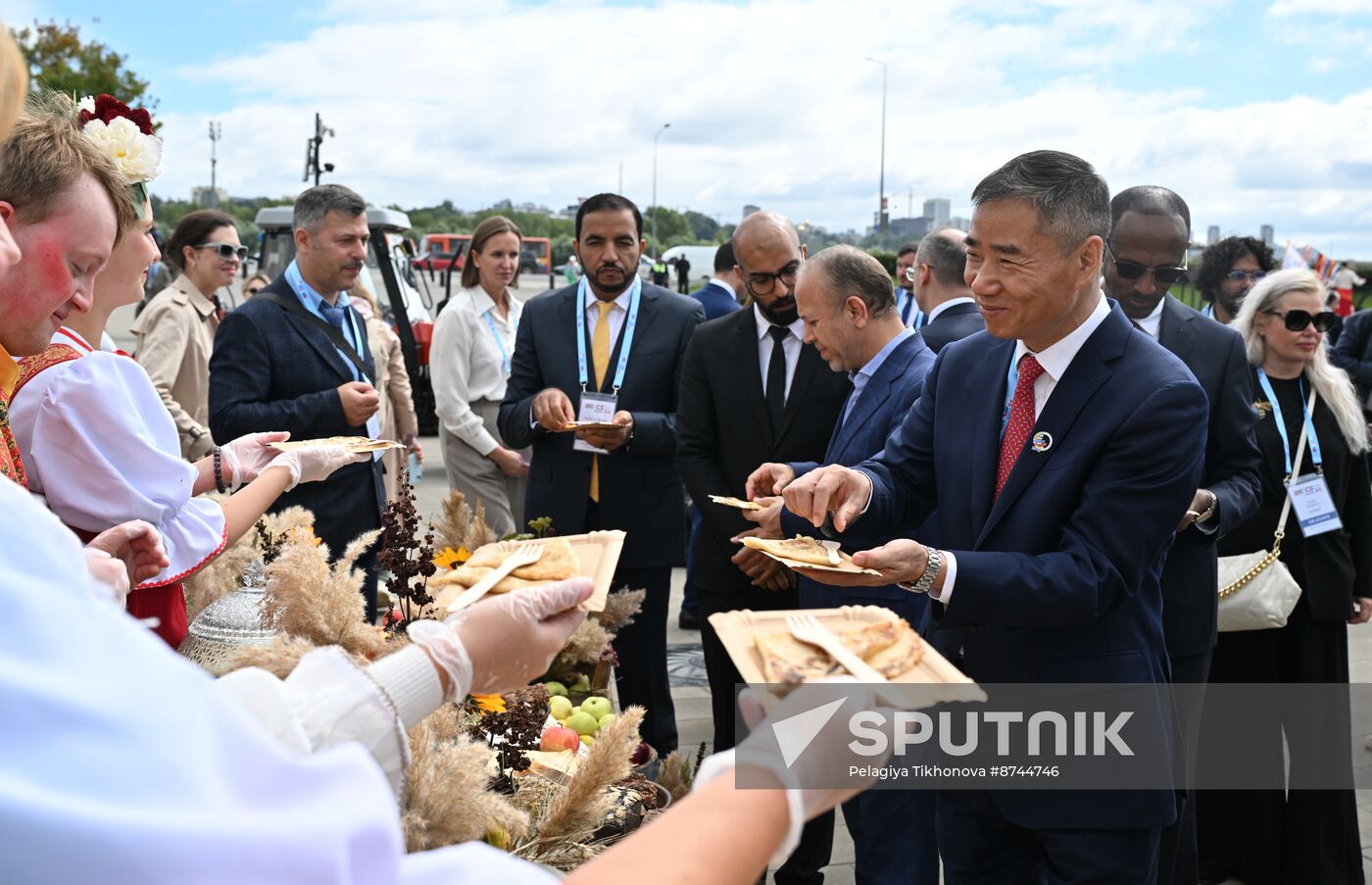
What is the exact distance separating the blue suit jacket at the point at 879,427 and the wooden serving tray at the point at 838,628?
1.71 metres

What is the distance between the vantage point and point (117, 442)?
2340mm

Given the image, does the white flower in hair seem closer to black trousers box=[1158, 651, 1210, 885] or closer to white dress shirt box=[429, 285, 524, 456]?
black trousers box=[1158, 651, 1210, 885]

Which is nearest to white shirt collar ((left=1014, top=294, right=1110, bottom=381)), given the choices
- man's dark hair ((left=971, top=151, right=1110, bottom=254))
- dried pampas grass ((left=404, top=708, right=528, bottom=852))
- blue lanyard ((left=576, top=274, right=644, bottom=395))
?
man's dark hair ((left=971, top=151, right=1110, bottom=254))

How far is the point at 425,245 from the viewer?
3781cm

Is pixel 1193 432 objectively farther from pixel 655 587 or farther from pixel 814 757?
pixel 655 587

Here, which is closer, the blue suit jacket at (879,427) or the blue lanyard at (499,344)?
the blue suit jacket at (879,427)

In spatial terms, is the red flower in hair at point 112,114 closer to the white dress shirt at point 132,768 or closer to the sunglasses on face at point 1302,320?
the white dress shirt at point 132,768

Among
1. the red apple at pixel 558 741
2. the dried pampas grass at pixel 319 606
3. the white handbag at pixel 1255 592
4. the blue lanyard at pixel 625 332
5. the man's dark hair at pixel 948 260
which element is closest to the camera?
the dried pampas grass at pixel 319 606

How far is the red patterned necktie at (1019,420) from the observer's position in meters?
2.67

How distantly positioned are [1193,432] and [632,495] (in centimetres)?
290

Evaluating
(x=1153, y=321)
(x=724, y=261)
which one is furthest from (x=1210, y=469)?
(x=724, y=261)

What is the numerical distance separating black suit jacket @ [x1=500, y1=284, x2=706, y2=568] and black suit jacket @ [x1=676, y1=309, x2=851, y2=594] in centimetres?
36

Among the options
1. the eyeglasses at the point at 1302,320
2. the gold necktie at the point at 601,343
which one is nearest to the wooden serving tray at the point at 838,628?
the eyeglasses at the point at 1302,320

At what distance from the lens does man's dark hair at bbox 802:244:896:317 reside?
379 cm
